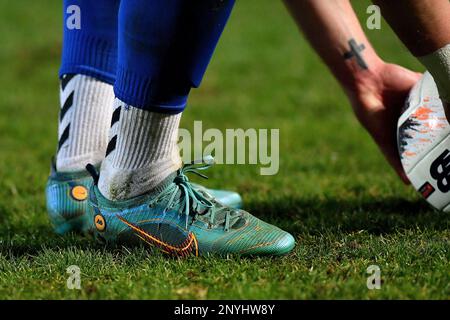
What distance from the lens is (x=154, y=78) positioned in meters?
2.11

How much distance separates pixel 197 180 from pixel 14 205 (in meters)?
0.97

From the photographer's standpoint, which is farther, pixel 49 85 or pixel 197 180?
pixel 49 85

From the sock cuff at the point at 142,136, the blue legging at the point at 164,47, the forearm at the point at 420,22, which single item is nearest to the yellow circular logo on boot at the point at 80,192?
the sock cuff at the point at 142,136

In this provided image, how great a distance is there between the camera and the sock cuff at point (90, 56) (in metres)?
2.72

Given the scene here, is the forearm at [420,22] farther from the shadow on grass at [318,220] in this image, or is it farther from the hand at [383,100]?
the hand at [383,100]

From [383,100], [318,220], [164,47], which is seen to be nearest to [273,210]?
[318,220]

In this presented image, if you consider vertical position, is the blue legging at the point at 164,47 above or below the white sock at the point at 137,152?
above

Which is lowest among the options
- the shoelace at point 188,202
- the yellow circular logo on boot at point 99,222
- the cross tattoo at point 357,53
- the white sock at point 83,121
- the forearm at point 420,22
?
the yellow circular logo on boot at point 99,222

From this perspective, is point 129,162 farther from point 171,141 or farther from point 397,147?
point 397,147

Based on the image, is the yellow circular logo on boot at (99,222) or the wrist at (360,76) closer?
the yellow circular logo on boot at (99,222)

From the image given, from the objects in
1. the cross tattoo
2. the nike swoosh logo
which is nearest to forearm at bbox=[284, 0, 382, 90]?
the cross tattoo

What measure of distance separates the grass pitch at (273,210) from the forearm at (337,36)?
51 cm

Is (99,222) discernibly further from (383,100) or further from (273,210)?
(383,100)
